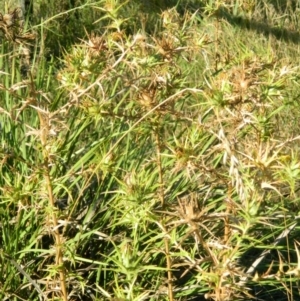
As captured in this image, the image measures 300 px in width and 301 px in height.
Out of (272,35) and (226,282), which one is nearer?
(226,282)

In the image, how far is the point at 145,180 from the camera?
87.2 inches

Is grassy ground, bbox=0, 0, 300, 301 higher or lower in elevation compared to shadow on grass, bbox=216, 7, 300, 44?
higher

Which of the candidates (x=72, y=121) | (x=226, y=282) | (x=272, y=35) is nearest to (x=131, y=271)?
(x=226, y=282)

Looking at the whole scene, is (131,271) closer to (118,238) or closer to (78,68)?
(78,68)

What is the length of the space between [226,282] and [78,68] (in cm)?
75

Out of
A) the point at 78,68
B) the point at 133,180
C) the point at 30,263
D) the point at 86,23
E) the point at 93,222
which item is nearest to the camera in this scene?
the point at 133,180

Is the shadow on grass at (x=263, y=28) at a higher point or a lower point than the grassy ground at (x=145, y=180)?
lower

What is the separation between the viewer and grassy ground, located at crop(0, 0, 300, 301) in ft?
6.15

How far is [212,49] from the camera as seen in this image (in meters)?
5.38

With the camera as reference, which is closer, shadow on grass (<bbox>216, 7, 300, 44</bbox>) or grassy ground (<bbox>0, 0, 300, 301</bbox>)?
grassy ground (<bbox>0, 0, 300, 301</bbox>)

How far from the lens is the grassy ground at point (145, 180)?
6.15ft

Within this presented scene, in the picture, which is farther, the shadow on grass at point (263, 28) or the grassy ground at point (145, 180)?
the shadow on grass at point (263, 28)

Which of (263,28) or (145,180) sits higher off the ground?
(145,180)

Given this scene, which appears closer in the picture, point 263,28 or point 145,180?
point 145,180
